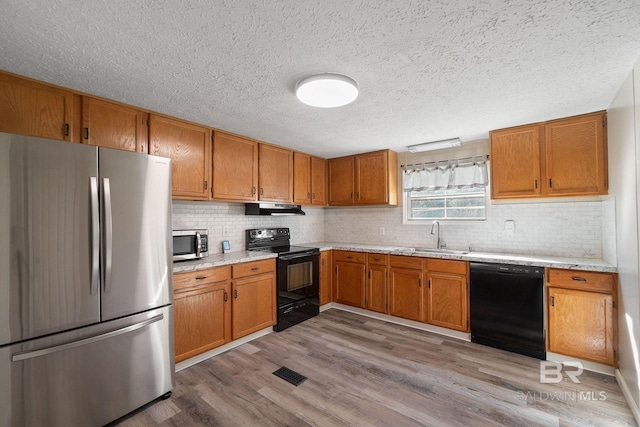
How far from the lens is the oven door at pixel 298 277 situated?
345cm

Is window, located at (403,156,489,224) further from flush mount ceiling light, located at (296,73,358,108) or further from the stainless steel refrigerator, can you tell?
the stainless steel refrigerator

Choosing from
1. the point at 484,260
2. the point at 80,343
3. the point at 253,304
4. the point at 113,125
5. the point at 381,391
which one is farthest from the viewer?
the point at 253,304

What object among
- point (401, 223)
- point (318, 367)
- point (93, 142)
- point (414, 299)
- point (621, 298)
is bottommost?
point (318, 367)

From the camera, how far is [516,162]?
303 cm

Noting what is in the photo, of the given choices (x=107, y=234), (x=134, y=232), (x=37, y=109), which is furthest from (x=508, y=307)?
(x=37, y=109)

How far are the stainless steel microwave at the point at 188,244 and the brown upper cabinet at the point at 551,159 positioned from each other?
3.30 meters

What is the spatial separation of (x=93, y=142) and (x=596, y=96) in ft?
13.6

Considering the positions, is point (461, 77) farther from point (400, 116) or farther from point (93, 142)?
point (93, 142)

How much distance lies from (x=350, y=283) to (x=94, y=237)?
10.2 ft

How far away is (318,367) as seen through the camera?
2.58 m

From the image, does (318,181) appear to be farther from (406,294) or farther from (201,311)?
(201,311)

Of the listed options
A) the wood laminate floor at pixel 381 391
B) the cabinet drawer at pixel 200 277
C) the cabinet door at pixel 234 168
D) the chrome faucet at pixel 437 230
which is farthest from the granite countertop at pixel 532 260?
the cabinet drawer at pixel 200 277

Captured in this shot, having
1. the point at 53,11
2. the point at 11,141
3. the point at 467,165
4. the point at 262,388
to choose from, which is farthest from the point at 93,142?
the point at 467,165

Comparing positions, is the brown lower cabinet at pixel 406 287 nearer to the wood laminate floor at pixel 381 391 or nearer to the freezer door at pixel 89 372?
the wood laminate floor at pixel 381 391
